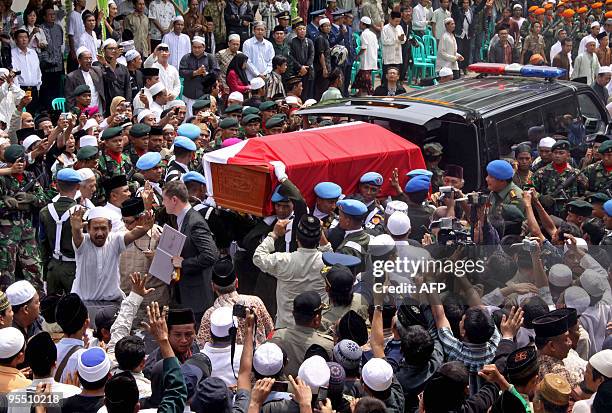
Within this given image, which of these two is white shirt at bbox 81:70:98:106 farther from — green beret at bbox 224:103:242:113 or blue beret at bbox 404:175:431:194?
blue beret at bbox 404:175:431:194

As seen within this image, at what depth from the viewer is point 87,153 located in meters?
9.63

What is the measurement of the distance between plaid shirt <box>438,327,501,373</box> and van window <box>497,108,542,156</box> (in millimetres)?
4257

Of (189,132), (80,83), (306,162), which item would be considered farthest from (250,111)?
(306,162)

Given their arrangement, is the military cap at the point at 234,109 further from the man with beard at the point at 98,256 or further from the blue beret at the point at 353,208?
the man with beard at the point at 98,256

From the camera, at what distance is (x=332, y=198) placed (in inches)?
344

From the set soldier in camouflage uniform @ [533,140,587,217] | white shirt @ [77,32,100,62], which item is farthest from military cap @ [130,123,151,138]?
white shirt @ [77,32,100,62]

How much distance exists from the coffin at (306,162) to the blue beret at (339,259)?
4.31ft

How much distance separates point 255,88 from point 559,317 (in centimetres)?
828

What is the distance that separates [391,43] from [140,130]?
7.94 m

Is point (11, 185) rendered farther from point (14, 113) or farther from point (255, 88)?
point (255, 88)

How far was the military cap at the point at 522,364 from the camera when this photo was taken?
223 inches

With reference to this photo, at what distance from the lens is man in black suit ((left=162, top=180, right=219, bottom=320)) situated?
781cm

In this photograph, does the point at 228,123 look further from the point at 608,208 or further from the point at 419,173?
the point at 608,208

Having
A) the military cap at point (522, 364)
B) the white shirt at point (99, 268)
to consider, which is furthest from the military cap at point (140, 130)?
the military cap at point (522, 364)
